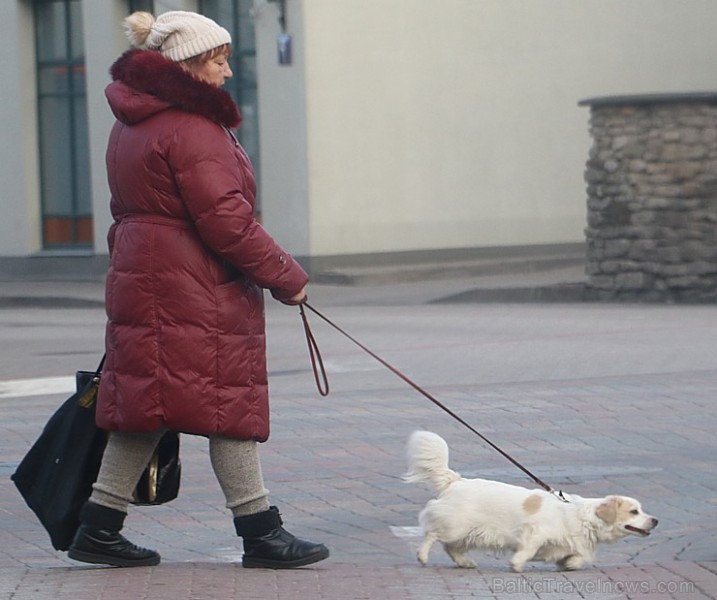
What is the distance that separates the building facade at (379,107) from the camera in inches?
909

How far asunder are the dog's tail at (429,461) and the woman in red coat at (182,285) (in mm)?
509

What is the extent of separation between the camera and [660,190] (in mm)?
18922

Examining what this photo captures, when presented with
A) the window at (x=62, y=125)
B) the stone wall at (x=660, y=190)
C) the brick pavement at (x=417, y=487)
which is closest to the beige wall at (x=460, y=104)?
the window at (x=62, y=125)

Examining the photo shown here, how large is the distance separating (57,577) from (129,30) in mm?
1874

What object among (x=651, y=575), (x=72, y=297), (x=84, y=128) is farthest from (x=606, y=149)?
(x=651, y=575)

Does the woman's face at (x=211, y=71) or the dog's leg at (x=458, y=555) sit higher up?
the woman's face at (x=211, y=71)

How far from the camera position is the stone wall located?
18.8 meters

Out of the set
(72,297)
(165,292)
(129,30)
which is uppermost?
(129,30)

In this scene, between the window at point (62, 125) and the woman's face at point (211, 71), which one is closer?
the woman's face at point (211, 71)

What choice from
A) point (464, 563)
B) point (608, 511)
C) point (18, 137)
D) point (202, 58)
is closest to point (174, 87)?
point (202, 58)

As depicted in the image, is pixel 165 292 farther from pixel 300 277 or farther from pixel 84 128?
pixel 84 128

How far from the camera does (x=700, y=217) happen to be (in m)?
18.9

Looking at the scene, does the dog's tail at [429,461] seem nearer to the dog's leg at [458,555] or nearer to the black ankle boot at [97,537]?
the dog's leg at [458,555]

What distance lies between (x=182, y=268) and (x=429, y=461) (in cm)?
111
